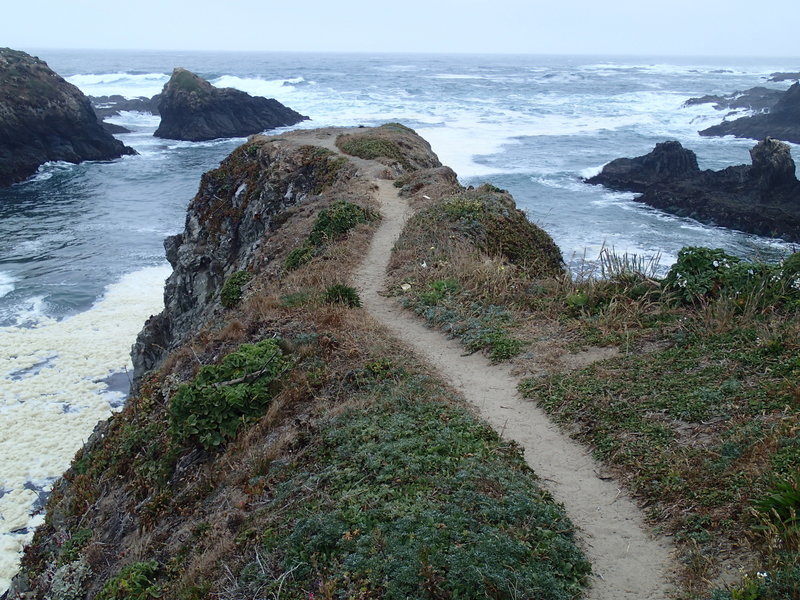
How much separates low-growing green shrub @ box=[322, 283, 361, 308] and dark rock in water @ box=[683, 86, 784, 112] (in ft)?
282

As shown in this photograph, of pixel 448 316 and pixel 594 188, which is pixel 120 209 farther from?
pixel 448 316

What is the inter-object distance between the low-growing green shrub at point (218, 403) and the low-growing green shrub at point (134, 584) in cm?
216

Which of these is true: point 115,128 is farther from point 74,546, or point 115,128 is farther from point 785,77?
point 785,77

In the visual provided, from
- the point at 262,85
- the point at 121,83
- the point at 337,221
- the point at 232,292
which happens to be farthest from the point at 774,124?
the point at 121,83

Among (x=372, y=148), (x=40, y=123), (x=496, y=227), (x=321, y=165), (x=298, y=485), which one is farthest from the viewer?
(x=40, y=123)

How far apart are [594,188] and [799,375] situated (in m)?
41.4

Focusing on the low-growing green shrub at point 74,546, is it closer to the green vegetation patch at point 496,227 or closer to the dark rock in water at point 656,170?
the green vegetation patch at point 496,227

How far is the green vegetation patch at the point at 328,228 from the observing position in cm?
1706

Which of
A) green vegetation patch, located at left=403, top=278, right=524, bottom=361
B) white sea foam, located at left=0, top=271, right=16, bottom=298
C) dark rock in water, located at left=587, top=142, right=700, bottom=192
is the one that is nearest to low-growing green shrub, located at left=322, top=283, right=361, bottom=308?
green vegetation patch, located at left=403, top=278, right=524, bottom=361

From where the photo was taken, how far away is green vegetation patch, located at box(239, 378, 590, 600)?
5.41m

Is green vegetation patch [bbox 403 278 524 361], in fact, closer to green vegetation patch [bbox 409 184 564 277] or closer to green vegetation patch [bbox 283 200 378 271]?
green vegetation patch [bbox 409 184 564 277]

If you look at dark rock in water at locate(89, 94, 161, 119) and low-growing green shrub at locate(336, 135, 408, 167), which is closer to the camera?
low-growing green shrub at locate(336, 135, 408, 167)

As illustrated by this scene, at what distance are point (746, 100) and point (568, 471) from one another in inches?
3783

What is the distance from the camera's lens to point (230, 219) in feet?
88.5
